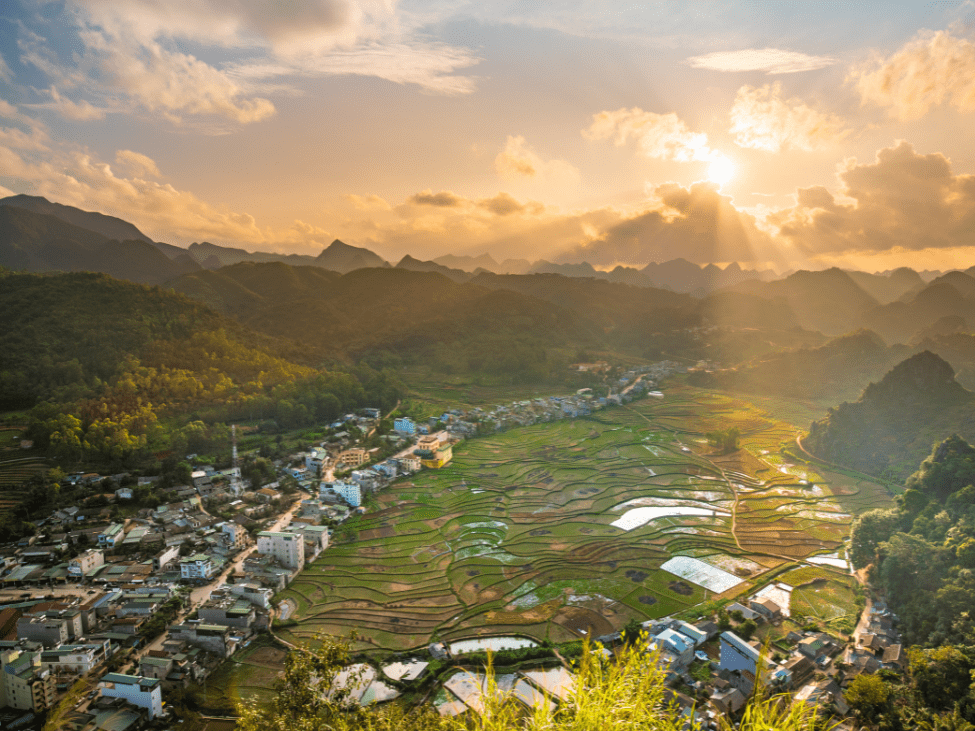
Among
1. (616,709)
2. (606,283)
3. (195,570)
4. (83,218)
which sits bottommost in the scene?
(195,570)

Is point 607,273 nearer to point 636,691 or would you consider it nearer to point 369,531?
point 369,531

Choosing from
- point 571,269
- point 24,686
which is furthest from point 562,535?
point 571,269

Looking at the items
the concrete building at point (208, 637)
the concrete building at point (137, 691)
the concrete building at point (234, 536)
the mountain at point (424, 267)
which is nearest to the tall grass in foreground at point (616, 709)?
the concrete building at point (137, 691)

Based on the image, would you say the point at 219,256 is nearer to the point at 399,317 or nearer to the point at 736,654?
the point at 399,317

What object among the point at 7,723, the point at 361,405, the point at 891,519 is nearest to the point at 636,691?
the point at 7,723

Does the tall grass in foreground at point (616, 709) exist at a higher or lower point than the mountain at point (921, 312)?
lower

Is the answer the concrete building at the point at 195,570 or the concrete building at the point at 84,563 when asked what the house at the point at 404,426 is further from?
the concrete building at the point at 84,563
